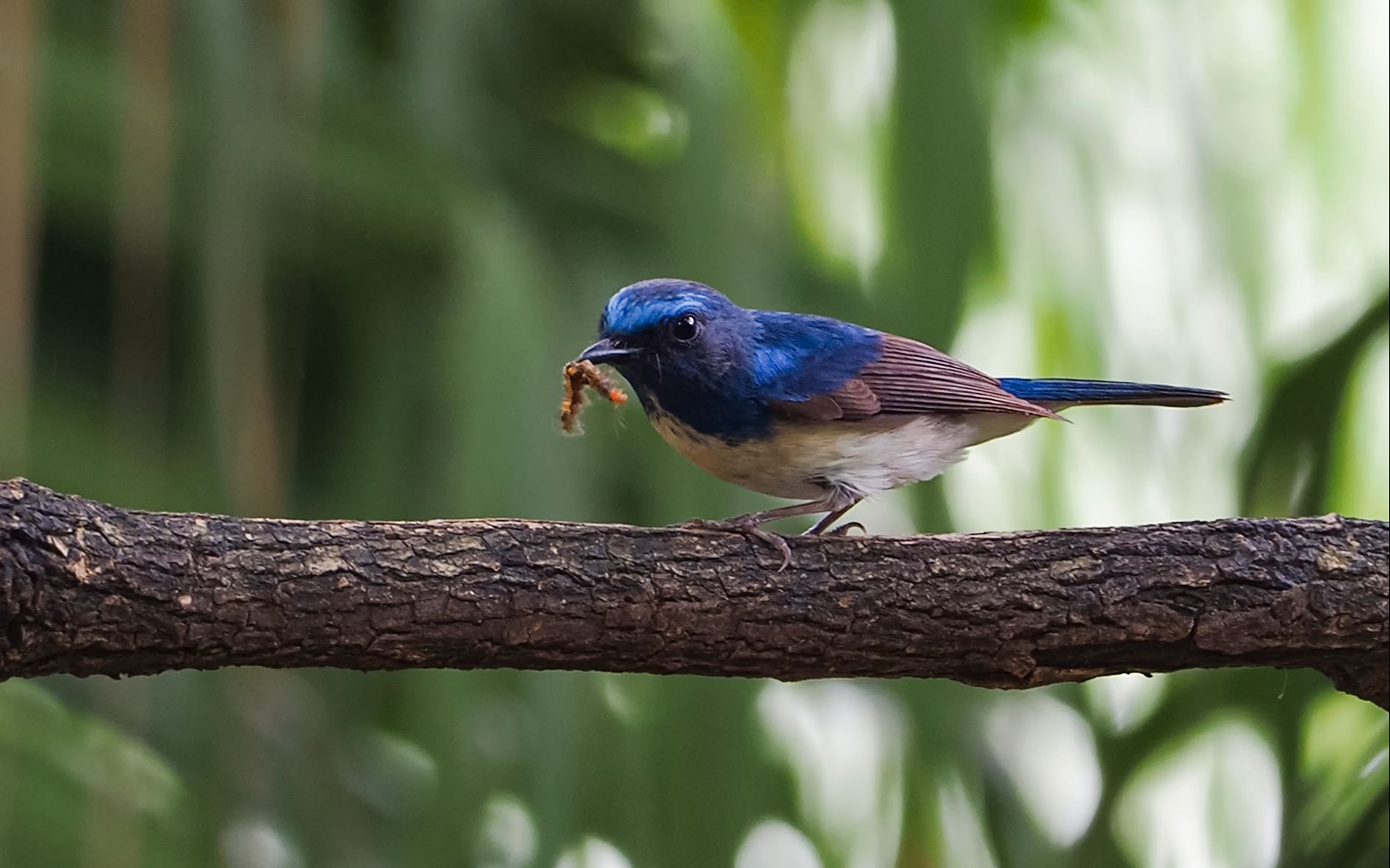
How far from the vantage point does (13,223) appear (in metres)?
2.33

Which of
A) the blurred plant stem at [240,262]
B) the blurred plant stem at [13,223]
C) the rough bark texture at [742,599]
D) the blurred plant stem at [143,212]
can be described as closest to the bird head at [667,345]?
the rough bark texture at [742,599]

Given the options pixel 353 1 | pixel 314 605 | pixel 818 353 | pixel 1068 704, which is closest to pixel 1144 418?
pixel 1068 704

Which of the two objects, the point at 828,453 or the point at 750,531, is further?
the point at 828,453

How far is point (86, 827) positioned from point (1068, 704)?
248 cm

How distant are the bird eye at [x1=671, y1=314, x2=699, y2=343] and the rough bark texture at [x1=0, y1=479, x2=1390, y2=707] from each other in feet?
1.96

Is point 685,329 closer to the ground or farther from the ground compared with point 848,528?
farther from the ground

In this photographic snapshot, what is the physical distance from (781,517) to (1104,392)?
877 mm

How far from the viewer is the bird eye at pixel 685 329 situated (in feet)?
9.59

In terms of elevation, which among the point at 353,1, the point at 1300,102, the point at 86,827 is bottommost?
the point at 86,827

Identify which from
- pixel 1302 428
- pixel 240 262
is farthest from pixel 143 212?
pixel 1302 428

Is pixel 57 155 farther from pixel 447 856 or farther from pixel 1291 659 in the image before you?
pixel 1291 659

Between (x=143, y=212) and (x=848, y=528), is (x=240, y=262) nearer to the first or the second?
(x=143, y=212)

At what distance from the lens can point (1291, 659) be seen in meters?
2.34

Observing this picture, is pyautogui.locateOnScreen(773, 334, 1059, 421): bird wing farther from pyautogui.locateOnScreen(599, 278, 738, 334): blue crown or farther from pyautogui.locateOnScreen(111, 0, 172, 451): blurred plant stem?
pyautogui.locateOnScreen(111, 0, 172, 451): blurred plant stem
